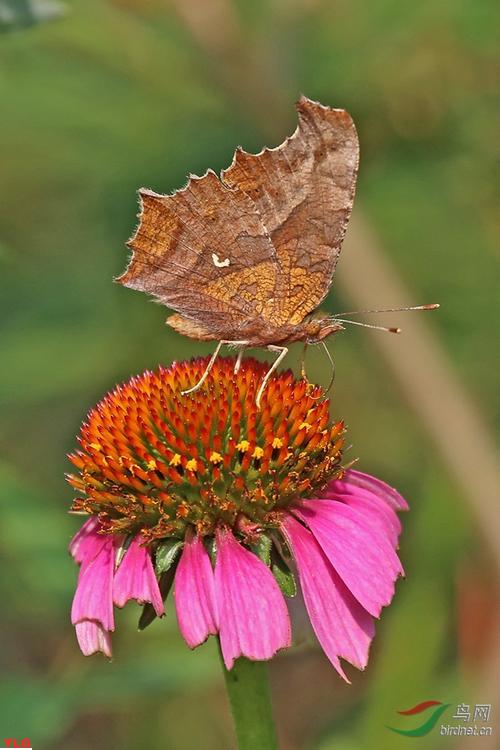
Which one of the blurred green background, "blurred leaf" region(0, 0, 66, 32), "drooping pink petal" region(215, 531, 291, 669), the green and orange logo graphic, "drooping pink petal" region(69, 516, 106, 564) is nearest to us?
"drooping pink petal" region(215, 531, 291, 669)

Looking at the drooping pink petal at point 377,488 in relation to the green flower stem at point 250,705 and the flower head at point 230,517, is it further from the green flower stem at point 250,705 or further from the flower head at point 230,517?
the green flower stem at point 250,705

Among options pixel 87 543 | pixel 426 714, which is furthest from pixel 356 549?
pixel 426 714

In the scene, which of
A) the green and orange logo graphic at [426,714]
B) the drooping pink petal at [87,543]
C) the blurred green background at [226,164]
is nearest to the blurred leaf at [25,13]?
the blurred green background at [226,164]

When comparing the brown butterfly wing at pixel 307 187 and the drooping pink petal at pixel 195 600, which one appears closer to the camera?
the drooping pink petal at pixel 195 600

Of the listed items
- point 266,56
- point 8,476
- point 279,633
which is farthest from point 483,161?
point 279,633

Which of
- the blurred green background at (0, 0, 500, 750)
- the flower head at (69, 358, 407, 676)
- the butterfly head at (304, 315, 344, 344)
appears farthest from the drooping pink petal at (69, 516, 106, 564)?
the blurred green background at (0, 0, 500, 750)

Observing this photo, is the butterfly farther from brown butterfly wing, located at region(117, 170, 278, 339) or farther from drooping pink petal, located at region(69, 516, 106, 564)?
drooping pink petal, located at region(69, 516, 106, 564)

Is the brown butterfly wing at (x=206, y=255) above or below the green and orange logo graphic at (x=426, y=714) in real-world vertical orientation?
above
